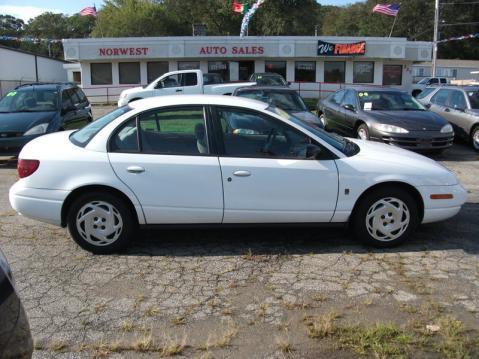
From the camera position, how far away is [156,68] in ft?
102

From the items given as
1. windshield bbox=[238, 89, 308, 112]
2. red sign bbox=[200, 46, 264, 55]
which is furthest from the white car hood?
red sign bbox=[200, 46, 264, 55]

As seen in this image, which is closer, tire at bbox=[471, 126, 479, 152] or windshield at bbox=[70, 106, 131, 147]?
windshield at bbox=[70, 106, 131, 147]

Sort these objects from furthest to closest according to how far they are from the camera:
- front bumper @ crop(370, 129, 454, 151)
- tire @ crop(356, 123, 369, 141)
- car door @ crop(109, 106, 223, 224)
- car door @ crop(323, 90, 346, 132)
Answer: car door @ crop(323, 90, 346, 132), tire @ crop(356, 123, 369, 141), front bumper @ crop(370, 129, 454, 151), car door @ crop(109, 106, 223, 224)

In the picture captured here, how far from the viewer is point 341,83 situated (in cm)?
3173

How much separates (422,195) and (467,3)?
70743 millimetres

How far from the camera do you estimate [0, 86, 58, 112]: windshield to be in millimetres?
10734

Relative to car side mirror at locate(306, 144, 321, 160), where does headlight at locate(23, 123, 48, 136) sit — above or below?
below

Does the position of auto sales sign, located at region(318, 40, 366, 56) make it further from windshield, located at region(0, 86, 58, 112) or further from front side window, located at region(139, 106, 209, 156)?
front side window, located at region(139, 106, 209, 156)

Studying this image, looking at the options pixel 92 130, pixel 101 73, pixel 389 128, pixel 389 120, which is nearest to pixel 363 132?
pixel 389 120

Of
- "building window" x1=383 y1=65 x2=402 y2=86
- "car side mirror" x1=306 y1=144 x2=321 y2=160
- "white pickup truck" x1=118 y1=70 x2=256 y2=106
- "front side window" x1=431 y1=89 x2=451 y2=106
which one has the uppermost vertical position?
"building window" x1=383 y1=65 x2=402 y2=86

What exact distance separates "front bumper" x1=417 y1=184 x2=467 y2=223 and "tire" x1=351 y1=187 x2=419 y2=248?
12cm

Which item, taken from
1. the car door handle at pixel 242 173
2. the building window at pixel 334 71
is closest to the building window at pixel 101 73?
the building window at pixel 334 71

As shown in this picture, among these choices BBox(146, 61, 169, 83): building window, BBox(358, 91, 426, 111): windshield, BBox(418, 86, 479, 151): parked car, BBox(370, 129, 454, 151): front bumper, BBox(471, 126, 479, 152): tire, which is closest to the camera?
BBox(370, 129, 454, 151): front bumper

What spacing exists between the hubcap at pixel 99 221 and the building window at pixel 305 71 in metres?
28.2
